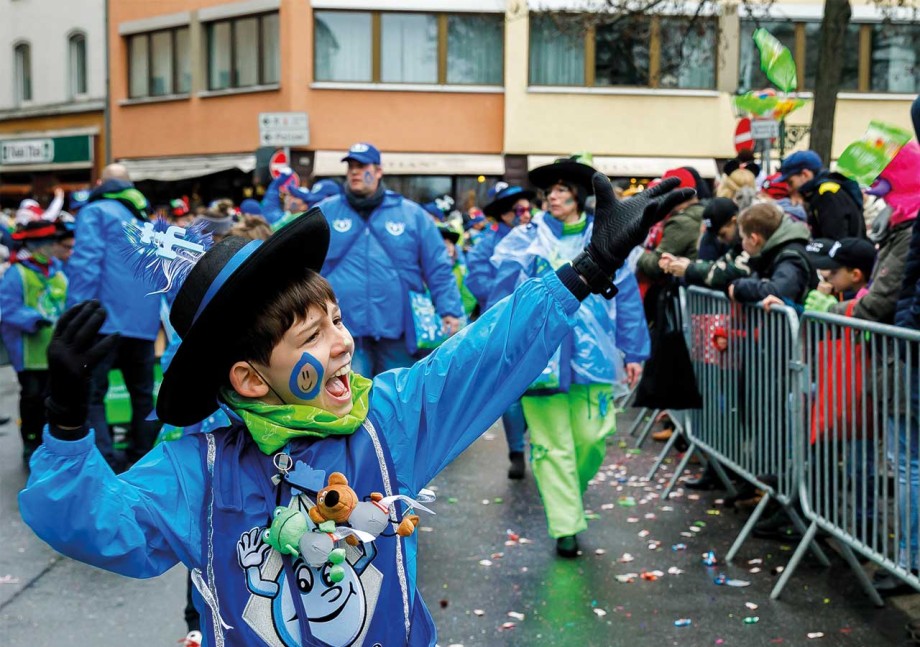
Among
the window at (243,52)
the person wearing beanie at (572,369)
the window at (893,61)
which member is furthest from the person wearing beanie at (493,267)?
the window at (893,61)

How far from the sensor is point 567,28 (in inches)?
684

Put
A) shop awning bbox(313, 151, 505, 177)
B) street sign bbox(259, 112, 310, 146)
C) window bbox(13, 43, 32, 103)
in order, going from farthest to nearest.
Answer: window bbox(13, 43, 32, 103)
shop awning bbox(313, 151, 505, 177)
street sign bbox(259, 112, 310, 146)

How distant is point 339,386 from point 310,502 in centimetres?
26

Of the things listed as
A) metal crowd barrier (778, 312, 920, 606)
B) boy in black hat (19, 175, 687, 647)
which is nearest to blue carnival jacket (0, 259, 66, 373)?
metal crowd barrier (778, 312, 920, 606)

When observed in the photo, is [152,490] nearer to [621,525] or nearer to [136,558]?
[136,558]

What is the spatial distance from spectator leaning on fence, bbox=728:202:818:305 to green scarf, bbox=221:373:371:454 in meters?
4.24

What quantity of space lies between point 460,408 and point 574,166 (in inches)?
121

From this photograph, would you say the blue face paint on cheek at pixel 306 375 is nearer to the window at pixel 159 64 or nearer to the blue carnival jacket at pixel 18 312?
the blue carnival jacket at pixel 18 312

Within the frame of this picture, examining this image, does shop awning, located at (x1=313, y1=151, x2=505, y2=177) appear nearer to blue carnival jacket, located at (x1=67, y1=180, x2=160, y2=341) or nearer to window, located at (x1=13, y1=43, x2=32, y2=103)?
window, located at (x1=13, y1=43, x2=32, y2=103)

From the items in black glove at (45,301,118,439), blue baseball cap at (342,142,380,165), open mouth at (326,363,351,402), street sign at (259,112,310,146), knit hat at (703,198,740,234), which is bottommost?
open mouth at (326,363,351,402)

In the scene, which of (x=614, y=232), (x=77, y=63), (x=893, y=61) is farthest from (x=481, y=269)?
(x=77, y=63)

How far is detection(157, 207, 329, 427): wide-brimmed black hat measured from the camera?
2.46 meters

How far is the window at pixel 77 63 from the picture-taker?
1303 inches

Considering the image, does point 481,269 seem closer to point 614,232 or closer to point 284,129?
point 614,232
